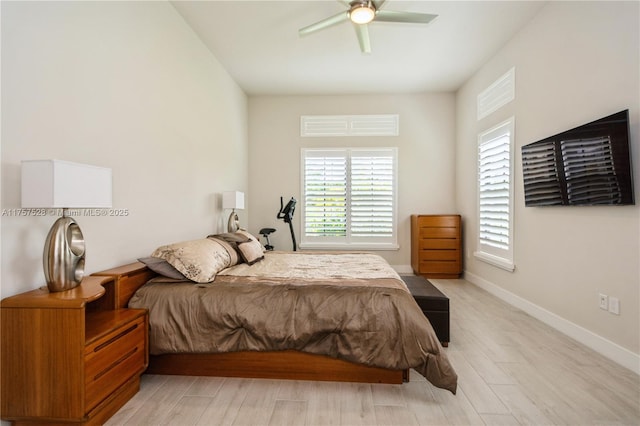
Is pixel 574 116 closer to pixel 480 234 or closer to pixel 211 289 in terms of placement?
pixel 480 234

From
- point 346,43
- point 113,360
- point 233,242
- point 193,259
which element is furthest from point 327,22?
point 113,360

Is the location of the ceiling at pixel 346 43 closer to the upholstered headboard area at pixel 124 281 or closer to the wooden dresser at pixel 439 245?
the wooden dresser at pixel 439 245

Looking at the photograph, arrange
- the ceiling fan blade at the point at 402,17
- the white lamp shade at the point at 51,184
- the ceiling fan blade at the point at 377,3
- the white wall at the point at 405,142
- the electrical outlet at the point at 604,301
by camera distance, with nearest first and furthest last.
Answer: the white lamp shade at the point at 51,184, the electrical outlet at the point at 604,301, the ceiling fan blade at the point at 377,3, the ceiling fan blade at the point at 402,17, the white wall at the point at 405,142

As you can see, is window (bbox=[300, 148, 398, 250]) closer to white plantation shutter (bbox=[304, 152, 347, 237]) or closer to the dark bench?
white plantation shutter (bbox=[304, 152, 347, 237])

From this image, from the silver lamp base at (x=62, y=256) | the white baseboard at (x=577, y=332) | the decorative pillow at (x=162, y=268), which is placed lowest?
the white baseboard at (x=577, y=332)

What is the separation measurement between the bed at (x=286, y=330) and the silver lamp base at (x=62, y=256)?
36cm

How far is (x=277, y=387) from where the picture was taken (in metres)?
1.92

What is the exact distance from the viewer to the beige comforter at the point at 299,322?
1853mm

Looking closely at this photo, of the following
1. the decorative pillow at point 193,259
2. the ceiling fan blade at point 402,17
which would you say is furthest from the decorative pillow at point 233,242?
the ceiling fan blade at point 402,17

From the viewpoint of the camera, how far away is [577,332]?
2.57 m

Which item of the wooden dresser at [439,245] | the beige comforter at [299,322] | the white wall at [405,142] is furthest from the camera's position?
the white wall at [405,142]

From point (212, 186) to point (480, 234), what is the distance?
3801mm

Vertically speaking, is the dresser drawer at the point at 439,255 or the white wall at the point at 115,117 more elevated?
the white wall at the point at 115,117

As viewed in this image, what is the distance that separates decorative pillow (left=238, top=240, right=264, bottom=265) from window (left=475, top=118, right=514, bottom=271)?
297 centimetres
